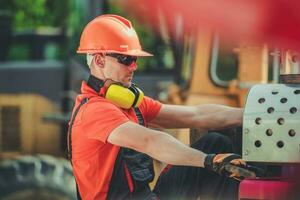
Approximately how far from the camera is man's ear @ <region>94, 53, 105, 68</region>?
4.00 m

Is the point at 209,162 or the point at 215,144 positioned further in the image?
the point at 215,144

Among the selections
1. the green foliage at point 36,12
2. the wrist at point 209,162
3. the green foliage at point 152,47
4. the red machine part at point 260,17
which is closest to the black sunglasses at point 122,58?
the red machine part at point 260,17

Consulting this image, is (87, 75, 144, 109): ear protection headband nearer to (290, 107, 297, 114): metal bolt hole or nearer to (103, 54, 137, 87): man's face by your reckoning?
(103, 54, 137, 87): man's face

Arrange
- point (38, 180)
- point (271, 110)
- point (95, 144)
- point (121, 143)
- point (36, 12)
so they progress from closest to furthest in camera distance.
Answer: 1. point (271, 110)
2. point (121, 143)
3. point (95, 144)
4. point (38, 180)
5. point (36, 12)

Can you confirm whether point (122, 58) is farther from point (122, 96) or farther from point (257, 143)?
point (257, 143)

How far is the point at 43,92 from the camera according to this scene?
8000mm

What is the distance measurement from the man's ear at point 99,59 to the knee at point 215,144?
0.56 m

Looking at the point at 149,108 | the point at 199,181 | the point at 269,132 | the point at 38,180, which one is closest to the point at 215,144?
the point at 199,181

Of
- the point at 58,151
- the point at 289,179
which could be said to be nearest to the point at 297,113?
the point at 289,179

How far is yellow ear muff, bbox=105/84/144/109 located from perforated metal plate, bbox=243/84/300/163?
0.58 meters

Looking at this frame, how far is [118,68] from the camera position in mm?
3975

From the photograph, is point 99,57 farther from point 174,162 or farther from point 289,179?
point 289,179

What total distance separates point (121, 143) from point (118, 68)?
40 cm

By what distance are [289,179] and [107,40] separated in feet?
3.29
